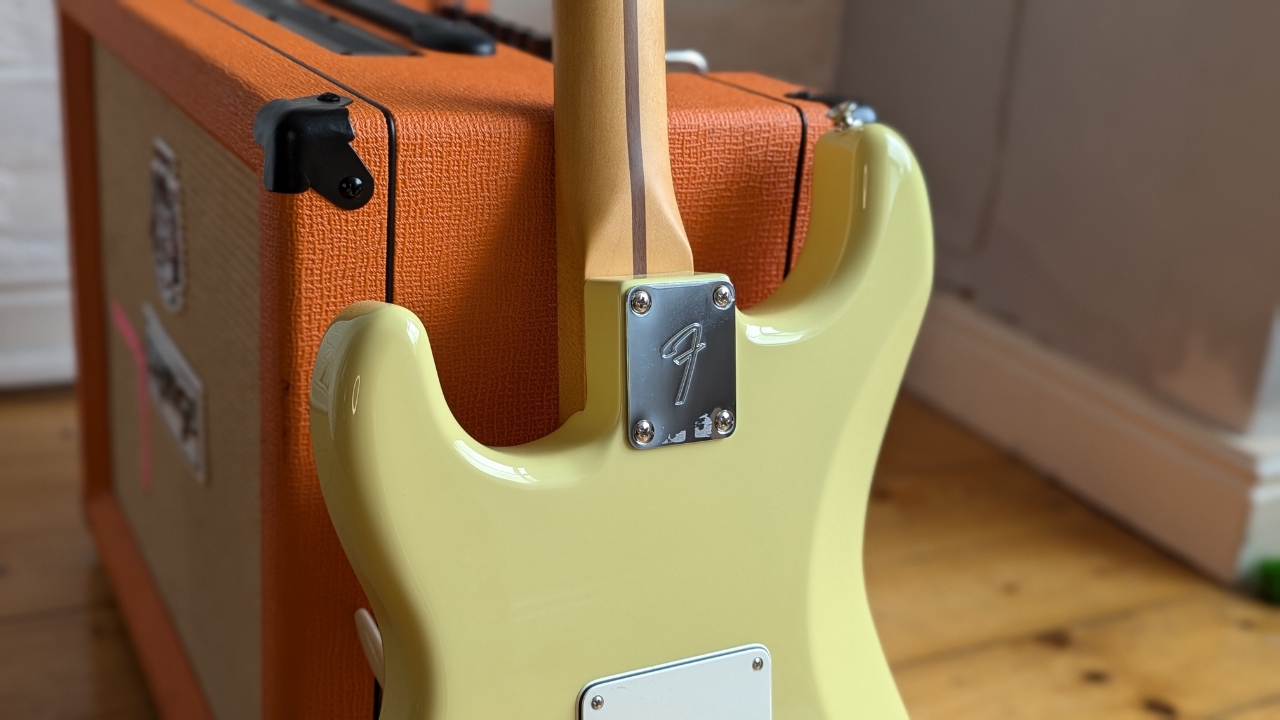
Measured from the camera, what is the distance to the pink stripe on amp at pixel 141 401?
894mm

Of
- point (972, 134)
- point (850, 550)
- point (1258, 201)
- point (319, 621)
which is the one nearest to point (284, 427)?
point (319, 621)

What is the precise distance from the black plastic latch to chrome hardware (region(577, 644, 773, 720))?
247 mm

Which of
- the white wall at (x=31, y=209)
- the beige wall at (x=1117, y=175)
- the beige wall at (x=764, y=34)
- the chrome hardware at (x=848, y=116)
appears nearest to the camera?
the chrome hardware at (x=848, y=116)

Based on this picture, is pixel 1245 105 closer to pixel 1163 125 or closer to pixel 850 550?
pixel 1163 125

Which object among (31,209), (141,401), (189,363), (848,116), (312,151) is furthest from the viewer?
(31,209)

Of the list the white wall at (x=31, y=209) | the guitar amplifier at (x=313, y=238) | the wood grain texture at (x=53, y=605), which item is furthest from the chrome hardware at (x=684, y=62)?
the white wall at (x=31, y=209)

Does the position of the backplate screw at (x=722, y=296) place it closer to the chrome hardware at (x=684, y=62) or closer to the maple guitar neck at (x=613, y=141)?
the maple guitar neck at (x=613, y=141)

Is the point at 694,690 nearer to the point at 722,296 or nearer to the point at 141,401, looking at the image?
the point at 722,296

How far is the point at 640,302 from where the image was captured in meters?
0.49

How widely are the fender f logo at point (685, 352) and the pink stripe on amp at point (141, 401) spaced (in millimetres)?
544

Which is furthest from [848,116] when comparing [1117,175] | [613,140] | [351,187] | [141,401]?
[1117,175]

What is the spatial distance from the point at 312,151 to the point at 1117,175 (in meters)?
1.04

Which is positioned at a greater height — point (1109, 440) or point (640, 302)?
point (640, 302)

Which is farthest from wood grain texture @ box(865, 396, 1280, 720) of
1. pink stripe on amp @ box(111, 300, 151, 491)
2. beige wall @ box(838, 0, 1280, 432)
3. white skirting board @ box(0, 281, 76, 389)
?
white skirting board @ box(0, 281, 76, 389)
